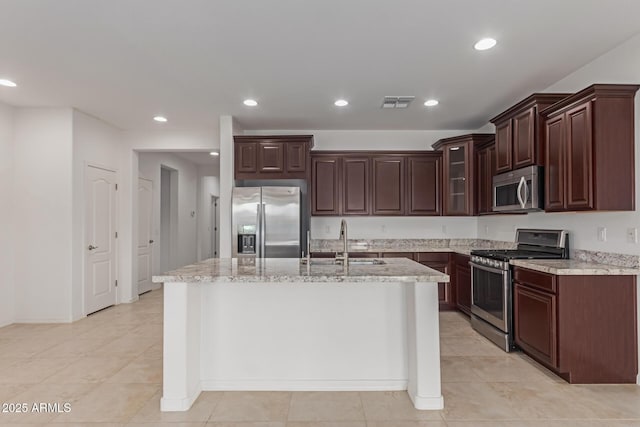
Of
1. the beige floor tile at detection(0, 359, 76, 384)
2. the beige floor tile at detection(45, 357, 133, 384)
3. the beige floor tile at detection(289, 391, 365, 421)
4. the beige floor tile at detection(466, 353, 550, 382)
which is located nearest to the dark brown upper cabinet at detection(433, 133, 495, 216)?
the beige floor tile at detection(466, 353, 550, 382)

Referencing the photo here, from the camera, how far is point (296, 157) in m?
5.04

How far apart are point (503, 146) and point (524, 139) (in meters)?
0.40

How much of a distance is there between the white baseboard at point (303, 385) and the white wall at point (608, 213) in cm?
203

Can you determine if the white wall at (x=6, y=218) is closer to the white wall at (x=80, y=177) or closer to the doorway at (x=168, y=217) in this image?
the white wall at (x=80, y=177)

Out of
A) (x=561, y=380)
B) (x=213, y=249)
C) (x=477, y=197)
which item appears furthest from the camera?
(x=213, y=249)

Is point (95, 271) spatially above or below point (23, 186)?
below

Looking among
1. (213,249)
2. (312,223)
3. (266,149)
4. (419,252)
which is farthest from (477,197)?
(213,249)

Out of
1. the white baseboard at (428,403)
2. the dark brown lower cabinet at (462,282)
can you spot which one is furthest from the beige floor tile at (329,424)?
the dark brown lower cabinet at (462,282)

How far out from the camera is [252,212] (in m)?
4.67

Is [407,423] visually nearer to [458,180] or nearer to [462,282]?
[462,282]

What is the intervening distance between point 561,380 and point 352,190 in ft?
10.8

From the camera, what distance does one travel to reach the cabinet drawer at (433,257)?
503 cm

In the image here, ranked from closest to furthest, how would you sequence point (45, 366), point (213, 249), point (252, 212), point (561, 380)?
point (561, 380)
point (45, 366)
point (252, 212)
point (213, 249)

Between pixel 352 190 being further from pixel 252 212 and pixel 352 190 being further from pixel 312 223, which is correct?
Answer: pixel 252 212
